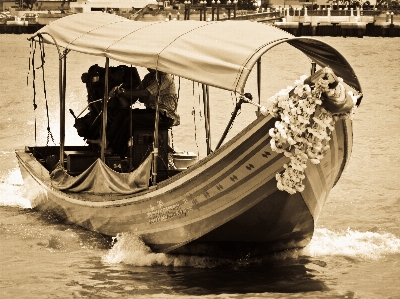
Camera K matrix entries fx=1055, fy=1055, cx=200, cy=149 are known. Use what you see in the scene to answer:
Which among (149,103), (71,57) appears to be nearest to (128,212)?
(149,103)

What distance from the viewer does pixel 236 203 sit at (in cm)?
879

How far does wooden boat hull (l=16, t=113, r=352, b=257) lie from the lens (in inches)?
336

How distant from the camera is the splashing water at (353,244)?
35.0ft

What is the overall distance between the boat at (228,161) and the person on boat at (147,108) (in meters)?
0.14

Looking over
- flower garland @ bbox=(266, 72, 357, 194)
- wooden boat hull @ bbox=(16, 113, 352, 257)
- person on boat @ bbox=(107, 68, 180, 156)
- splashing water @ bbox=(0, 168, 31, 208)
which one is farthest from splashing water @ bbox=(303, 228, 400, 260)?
splashing water @ bbox=(0, 168, 31, 208)

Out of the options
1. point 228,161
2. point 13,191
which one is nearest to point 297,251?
point 228,161

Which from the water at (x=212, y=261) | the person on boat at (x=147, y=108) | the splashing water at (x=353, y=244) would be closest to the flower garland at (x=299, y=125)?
the water at (x=212, y=261)

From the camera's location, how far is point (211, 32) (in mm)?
9328

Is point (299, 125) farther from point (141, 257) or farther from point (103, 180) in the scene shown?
point (103, 180)

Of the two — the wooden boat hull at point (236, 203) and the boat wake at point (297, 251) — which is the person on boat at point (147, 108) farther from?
the boat wake at point (297, 251)

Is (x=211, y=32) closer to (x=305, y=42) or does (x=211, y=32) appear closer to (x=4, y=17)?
(x=305, y=42)

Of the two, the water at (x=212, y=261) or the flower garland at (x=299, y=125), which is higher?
the flower garland at (x=299, y=125)

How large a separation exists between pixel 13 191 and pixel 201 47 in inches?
256

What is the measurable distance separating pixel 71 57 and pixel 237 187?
42.8 m
